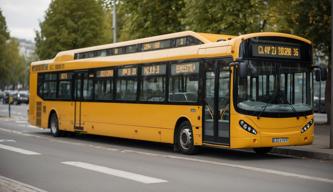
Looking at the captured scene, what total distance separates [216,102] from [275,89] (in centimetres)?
138

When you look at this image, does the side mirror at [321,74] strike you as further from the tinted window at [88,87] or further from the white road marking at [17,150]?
the tinted window at [88,87]

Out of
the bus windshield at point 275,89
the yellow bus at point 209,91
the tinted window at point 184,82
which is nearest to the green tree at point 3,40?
the yellow bus at point 209,91

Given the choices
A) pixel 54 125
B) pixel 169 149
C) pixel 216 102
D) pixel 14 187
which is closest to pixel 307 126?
pixel 216 102

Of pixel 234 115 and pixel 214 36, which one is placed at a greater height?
pixel 214 36

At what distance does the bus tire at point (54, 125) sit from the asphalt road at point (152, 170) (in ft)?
18.1

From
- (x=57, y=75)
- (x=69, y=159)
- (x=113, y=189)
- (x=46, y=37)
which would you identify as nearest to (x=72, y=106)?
(x=57, y=75)

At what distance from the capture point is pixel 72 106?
76.6 ft

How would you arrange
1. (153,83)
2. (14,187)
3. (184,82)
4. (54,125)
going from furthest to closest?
1. (54,125)
2. (153,83)
3. (184,82)
4. (14,187)

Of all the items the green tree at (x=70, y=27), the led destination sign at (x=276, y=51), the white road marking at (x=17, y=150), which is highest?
the green tree at (x=70, y=27)

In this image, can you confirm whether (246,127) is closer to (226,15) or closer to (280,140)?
(280,140)

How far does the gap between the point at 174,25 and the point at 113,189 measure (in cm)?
2319

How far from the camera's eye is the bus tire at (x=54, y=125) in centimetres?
2461

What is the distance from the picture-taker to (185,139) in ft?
55.0

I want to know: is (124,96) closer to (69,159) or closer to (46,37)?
(69,159)
